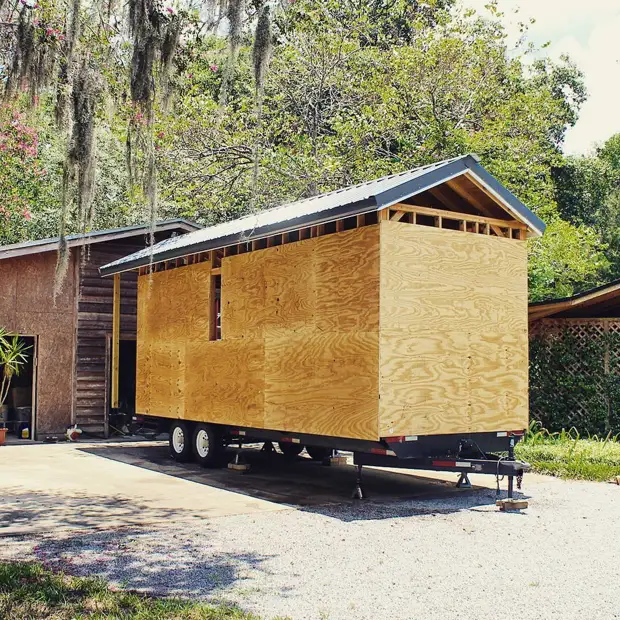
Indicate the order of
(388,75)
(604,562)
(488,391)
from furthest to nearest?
(388,75) < (488,391) < (604,562)

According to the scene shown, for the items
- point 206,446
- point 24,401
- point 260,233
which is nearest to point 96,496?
point 206,446

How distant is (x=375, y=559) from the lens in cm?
671

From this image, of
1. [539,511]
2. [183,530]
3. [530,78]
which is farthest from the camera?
[530,78]

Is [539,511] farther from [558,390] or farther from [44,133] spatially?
[44,133]

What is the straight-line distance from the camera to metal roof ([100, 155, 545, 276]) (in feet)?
31.0

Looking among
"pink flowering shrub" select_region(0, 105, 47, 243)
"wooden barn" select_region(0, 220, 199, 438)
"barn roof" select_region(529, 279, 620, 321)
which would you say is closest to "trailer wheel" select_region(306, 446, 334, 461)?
"barn roof" select_region(529, 279, 620, 321)

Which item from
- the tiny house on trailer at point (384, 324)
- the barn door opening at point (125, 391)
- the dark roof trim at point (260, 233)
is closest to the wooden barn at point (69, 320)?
the barn door opening at point (125, 391)

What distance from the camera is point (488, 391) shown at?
33.6 ft

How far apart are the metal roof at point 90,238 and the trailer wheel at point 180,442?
403cm

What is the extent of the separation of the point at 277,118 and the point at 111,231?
23.6 feet

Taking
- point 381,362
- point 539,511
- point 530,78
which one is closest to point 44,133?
point 530,78

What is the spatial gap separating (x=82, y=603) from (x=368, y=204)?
18.3 ft

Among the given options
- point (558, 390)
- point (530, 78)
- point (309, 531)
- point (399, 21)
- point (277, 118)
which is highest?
point (399, 21)

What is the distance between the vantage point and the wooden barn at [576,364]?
47.9 ft
